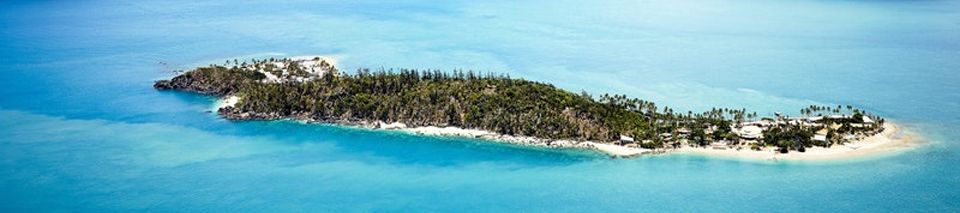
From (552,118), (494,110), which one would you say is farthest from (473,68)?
(552,118)

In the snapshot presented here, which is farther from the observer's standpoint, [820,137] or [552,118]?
[552,118]

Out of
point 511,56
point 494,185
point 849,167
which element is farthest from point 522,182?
point 511,56

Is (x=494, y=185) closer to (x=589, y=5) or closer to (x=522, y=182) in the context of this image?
(x=522, y=182)

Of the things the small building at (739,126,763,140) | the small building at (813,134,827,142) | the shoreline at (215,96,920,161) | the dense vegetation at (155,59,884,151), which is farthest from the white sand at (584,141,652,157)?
the small building at (813,134,827,142)

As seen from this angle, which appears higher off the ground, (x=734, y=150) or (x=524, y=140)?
(x=524, y=140)

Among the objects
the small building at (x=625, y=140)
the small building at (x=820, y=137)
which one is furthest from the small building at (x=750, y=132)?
the small building at (x=625, y=140)

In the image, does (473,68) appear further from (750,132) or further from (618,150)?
(750,132)

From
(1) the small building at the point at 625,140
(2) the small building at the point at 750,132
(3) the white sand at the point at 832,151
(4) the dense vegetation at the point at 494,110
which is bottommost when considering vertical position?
(3) the white sand at the point at 832,151

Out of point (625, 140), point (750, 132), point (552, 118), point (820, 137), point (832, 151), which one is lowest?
point (832, 151)

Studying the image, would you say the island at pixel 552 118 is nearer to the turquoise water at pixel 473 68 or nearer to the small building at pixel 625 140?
the small building at pixel 625 140
